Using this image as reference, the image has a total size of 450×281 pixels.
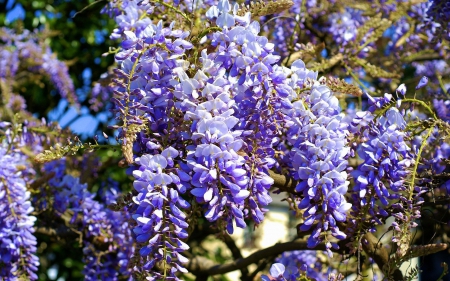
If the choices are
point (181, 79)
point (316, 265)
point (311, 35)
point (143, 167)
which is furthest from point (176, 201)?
point (311, 35)

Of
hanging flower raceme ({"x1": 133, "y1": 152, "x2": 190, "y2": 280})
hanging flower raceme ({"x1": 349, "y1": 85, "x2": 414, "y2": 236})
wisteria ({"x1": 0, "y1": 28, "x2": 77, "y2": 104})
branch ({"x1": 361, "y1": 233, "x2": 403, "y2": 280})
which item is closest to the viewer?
hanging flower raceme ({"x1": 133, "y1": 152, "x2": 190, "y2": 280})

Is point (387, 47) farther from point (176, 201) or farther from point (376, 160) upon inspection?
point (176, 201)

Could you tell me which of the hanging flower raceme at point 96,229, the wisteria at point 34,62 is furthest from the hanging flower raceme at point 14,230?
the wisteria at point 34,62

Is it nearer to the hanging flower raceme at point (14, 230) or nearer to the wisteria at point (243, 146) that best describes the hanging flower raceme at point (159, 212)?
the wisteria at point (243, 146)

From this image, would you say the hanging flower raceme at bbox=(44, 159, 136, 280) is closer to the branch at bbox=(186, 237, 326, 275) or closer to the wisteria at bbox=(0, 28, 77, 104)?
the branch at bbox=(186, 237, 326, 275)

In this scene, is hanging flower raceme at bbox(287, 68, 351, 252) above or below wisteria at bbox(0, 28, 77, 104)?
below

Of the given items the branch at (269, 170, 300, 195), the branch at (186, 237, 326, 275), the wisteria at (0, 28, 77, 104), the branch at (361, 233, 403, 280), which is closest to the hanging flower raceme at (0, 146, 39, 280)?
the branch at (186, 237, 326, 275)

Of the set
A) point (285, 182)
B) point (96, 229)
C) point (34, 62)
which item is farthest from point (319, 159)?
point (34, 62)

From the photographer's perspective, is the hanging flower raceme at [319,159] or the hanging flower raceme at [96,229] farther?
the hanging flower raceme at [96,229]
